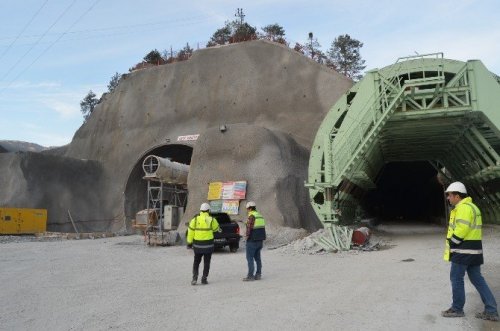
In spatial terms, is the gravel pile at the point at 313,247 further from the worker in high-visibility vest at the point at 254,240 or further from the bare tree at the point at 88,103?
the bare tree at the point at 88,103

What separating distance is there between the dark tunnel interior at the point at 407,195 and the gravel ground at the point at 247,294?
21.9 m

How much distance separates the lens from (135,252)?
18188 mm

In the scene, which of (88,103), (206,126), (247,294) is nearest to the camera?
(247,294)

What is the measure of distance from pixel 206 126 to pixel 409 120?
19412mm

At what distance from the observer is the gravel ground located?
624cm

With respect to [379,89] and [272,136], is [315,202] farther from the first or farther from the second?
[272,136]

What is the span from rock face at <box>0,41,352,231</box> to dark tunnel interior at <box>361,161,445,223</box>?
29.1 ft

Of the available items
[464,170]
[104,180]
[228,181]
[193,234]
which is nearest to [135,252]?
[228,181]

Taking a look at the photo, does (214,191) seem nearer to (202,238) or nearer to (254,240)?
(254,240)

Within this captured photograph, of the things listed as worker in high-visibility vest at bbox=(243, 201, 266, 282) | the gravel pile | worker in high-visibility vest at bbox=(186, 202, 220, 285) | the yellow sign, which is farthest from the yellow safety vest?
the yellow sign

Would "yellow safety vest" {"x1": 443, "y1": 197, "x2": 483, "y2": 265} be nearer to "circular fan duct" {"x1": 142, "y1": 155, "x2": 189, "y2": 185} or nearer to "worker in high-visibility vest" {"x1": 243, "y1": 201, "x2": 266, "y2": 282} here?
"worker in high-visibility vest" {"x1": 243, "y1": 201, "x2": 266, "y2": 282}

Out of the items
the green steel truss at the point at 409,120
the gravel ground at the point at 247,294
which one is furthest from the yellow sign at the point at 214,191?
the gravel ground at the point at 247,294

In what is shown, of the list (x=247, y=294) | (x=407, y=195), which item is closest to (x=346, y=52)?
(x=407, y=195)

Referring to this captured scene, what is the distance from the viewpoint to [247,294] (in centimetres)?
836
